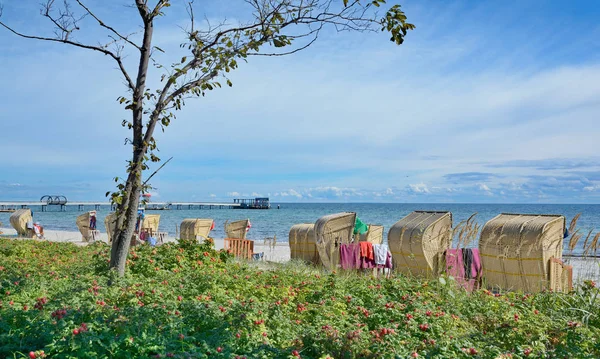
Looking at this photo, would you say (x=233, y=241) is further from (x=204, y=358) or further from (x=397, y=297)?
(x=204, y=358)

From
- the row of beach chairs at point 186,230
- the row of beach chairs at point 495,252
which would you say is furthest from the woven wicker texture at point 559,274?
the row of beach chairs at point 186,230

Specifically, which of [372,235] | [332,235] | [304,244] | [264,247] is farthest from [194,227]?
[264,247]

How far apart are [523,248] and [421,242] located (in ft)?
5.22

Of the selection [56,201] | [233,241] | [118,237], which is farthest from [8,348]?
[56,201]

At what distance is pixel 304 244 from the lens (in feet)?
39.5

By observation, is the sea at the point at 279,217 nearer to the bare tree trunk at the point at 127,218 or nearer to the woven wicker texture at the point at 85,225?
the woven wicker texture at the point at 85,225

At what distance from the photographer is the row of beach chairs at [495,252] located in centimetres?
706

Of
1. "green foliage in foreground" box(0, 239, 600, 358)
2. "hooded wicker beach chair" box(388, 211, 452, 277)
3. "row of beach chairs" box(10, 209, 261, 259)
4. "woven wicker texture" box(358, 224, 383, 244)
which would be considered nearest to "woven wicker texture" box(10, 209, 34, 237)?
"row of beach chairs" box(10, 209, 261, 259)

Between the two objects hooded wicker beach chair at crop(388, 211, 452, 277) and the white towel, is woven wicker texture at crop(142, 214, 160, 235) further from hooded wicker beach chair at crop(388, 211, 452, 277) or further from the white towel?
hooded wicker beach chair at crop(388, 211, 452, 277)

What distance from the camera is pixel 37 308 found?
3.80 m

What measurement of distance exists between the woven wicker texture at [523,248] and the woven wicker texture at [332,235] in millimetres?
3268

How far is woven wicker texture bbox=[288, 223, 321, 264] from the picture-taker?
11.9m

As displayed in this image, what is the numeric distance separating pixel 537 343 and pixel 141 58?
5.07 metres

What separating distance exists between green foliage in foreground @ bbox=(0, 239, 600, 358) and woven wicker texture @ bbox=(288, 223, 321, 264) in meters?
5.65
